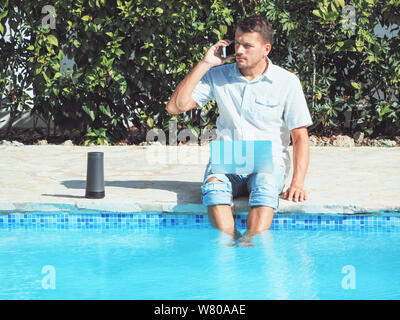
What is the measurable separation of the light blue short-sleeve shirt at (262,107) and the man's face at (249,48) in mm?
173

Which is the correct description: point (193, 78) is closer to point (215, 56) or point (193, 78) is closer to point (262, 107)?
point (215, 56)

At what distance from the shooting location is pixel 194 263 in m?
5.44

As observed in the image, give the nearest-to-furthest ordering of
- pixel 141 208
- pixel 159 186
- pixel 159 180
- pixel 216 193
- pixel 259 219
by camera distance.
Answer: pixel 259 219, pixel 216 193, pixel 141 208, pixel 159 186, pixel 159 180

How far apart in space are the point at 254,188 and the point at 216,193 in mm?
296

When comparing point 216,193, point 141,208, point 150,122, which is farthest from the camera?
point 150,122

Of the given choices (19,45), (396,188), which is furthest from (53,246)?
(19,45)

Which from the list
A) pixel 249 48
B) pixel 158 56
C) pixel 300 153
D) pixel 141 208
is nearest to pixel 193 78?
pixel 249 48

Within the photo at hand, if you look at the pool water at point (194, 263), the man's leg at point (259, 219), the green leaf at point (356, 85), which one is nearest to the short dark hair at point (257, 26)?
the man's leg at point (259, 219)

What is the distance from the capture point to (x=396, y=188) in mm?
6480

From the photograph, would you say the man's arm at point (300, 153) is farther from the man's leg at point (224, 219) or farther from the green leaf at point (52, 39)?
the green leaf at point (52, 39)

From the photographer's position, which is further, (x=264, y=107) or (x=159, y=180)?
(x=159, y=180)

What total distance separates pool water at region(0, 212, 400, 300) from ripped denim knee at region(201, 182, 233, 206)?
25cm

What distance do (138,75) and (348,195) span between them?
4.01m
